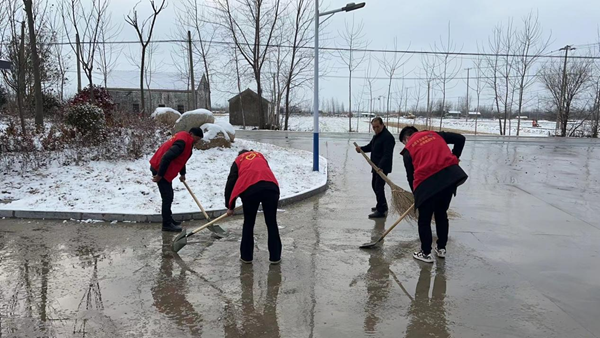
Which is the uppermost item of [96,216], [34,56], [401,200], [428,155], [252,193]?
[34,56]

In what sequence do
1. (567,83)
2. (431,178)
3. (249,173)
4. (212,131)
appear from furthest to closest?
(567,83) → (212,131) → (431,178) → (249,173)

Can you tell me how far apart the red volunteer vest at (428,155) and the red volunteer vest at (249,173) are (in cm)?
152

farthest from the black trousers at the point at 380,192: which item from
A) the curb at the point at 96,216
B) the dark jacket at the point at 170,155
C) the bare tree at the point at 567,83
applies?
the bare tree at the point at 567,83

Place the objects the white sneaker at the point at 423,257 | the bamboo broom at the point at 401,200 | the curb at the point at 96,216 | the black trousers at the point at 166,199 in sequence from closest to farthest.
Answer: the white sneaker at the point at 423,257 → the bamboo broom at the point at 401,200 → the black trousers at the point at 166,199 → the curb at the point at 96,216

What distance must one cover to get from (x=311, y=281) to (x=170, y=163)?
268cm

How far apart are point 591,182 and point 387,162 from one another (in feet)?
21.2

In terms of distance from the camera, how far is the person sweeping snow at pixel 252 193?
13.8 feet

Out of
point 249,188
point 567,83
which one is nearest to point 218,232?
point 249,188

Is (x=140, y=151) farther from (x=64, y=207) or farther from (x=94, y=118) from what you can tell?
(x=64, y=207)

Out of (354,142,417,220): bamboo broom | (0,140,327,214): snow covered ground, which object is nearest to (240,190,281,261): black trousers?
(354,142,417,220): bamboo broom

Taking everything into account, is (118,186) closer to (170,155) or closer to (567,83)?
(170,155)

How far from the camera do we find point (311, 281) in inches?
161

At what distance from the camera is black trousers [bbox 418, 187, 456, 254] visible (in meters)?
4.40

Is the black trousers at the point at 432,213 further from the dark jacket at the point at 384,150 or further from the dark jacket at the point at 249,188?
the dark jacket at the point at 384,150
